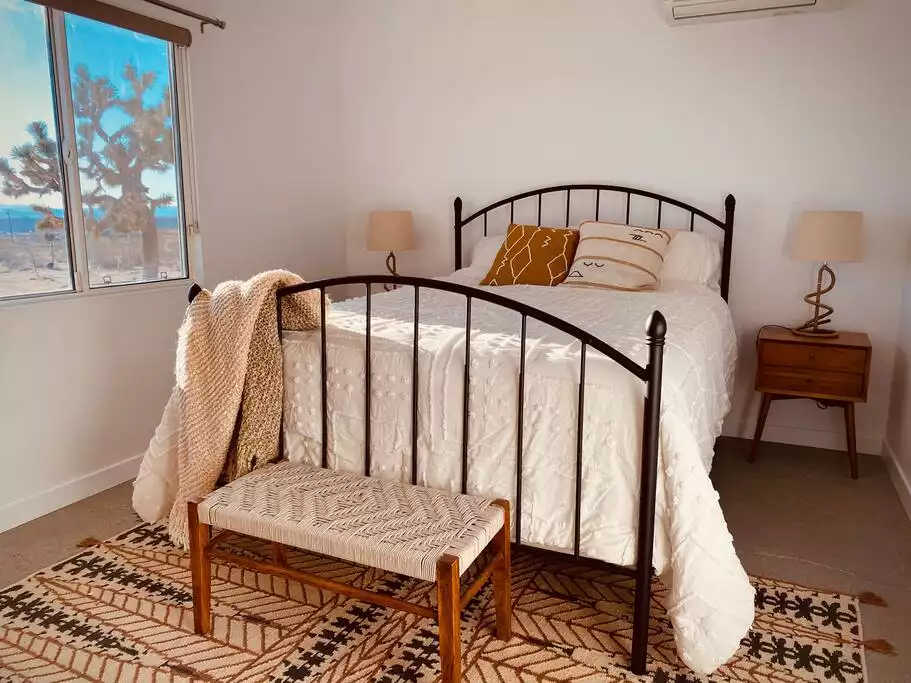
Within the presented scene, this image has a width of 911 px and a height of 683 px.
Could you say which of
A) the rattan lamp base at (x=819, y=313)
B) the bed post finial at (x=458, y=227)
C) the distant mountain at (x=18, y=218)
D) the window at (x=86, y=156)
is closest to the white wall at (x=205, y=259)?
the window at (x=86, y=156)

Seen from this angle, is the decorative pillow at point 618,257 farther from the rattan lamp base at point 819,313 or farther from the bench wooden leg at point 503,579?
the bench wooden leg at point 503,579

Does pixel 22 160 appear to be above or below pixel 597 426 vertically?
above

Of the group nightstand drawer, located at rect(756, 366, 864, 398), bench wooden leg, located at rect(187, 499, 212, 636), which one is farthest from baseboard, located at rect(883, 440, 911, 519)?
bench wooden leg, located at rect(187, 499, 212, 636)

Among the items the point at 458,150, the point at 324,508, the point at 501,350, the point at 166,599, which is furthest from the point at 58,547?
the point at 458,150

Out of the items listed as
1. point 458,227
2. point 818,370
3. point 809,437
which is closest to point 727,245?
point 818,370

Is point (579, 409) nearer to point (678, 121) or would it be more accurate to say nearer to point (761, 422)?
point (761, 422)

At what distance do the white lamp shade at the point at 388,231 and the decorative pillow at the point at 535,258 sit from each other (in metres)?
0.62

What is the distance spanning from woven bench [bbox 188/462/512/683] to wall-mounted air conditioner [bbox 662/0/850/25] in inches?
96.1

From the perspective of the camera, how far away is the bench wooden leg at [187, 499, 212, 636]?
1682 millimetres

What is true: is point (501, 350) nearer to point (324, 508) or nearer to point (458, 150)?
point (324, 508)

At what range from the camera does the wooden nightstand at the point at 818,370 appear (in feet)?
9.11

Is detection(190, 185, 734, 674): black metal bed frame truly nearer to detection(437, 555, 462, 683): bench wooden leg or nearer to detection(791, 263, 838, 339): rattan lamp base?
Result: detection(437, 555, 462, 683): bench wooden leg

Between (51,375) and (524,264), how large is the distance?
1.95 metres

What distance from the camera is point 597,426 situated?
1.58 metres
